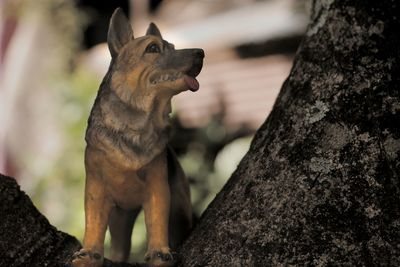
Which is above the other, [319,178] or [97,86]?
[97,86]

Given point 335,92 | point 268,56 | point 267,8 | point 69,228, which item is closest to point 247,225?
point 335,92

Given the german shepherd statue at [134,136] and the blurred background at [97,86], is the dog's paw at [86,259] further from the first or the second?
the blurred background at [97,86]

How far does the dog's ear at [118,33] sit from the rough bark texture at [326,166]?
396mm

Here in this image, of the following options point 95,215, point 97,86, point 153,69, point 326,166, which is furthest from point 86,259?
point 97,86

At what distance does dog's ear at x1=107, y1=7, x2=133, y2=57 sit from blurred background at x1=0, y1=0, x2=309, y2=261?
3.64 m

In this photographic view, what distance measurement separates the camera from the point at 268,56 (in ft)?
19.4

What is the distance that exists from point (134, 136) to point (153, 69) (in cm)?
15

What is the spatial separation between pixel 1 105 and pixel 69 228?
1.58 metres

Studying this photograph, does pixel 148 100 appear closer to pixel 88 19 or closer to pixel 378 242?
pixel 378 242

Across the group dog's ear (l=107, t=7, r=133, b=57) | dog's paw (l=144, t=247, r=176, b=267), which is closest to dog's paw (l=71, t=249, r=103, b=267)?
dog's paw (l=144, t=247, r=176, b=267)

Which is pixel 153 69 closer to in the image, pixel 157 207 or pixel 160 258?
pixel 157 207

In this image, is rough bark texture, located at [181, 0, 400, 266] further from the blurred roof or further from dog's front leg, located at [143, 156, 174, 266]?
the blurred roof

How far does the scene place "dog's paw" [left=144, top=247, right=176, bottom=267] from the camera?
156cm

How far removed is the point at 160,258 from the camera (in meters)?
1.56
